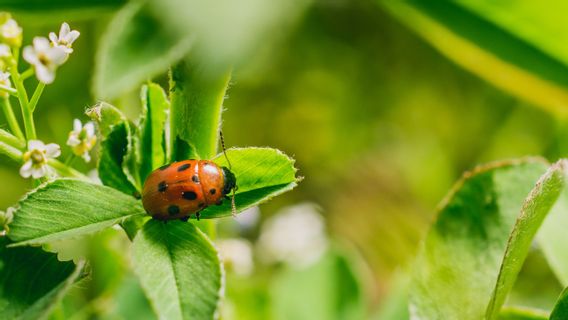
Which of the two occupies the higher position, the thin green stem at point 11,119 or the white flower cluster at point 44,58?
the white flower cluster at point 44,58

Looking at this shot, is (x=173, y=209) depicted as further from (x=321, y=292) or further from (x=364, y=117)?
(x=364, y=117)

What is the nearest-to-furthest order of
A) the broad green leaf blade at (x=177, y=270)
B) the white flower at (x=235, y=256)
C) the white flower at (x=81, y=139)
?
the broad green leaf blade at (x=177, y=270)
the white flower at (x=81, y=139)
the white flower at (x=235, y=256)

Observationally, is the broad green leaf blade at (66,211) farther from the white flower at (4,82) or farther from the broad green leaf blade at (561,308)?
the broad green leaf blade at (561,308)

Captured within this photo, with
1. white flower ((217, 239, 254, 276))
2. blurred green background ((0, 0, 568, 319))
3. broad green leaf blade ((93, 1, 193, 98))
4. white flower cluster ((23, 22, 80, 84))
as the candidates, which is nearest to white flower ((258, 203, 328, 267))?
blurred green background ((0, 0, 568, 319))

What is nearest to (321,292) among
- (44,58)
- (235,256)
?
(235,256)

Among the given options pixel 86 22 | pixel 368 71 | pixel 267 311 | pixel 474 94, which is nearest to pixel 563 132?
pixel 474 94

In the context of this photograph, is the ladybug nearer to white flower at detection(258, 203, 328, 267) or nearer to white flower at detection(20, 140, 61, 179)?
white flower at detection(20, 140, 61, 179)

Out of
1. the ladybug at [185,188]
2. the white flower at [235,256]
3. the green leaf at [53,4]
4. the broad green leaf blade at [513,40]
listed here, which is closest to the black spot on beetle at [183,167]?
the ladybug at [185,188]
